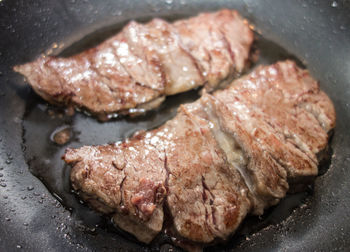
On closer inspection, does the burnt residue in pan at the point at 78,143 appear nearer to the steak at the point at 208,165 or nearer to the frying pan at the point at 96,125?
the frying pan at the point at 96,125

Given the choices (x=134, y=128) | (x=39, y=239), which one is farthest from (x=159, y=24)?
(x=39, y=239)

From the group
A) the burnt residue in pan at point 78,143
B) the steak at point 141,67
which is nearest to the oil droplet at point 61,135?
the burnt residue in pan at point 78,143

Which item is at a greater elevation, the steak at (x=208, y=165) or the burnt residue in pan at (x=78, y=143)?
the steak at (x=208, y=165)

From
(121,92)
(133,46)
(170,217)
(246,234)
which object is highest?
(133,46)

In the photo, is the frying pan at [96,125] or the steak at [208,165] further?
the frying pan at [96,125]

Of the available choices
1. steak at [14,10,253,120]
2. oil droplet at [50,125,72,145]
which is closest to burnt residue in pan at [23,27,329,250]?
oil droplet at [50,125,72,145]

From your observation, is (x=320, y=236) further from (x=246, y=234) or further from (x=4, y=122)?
(x=4, y=122)

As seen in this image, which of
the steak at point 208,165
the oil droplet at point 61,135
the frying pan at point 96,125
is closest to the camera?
the steak at point 208,165
